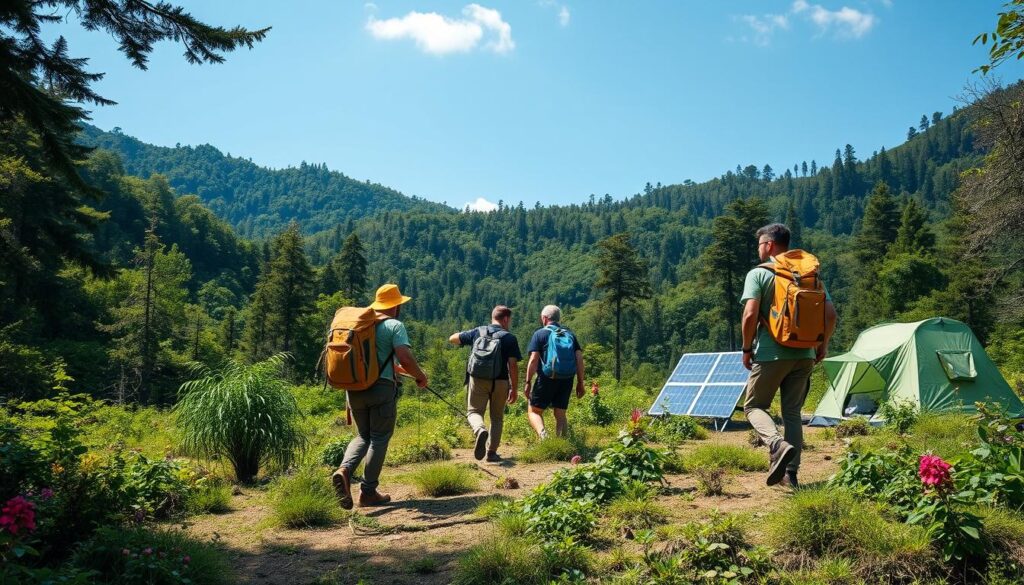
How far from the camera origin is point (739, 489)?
203 inches

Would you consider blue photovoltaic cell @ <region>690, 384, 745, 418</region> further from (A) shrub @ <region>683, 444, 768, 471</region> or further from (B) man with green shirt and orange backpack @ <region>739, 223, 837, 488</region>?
(B) man with green shirt and orange backpack @ <region>739, 223, 837, 488</region>

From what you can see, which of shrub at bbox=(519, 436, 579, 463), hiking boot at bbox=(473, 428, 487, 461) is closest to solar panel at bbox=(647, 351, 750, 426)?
shrub at bbox=(519, 436, 579, 463)

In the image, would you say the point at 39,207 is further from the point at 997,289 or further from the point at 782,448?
the point at 997,289

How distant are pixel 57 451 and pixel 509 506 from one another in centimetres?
322

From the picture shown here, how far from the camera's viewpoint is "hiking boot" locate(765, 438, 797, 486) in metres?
4.62

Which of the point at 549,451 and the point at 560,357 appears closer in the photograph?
the point at 549,451

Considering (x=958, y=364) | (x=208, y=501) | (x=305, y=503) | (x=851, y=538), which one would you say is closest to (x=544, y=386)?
(x=305, y=503)

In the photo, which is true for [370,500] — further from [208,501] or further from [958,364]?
[958,364]

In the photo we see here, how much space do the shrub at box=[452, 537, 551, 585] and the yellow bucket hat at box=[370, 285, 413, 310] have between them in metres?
2.72

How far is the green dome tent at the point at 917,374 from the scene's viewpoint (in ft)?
36.1

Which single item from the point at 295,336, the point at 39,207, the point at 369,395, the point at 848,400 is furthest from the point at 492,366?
the point at 295,336

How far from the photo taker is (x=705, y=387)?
11.2 meters

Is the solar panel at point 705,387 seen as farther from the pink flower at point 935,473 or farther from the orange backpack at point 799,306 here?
the pink flower at point 935,473

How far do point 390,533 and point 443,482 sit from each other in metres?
1.24
